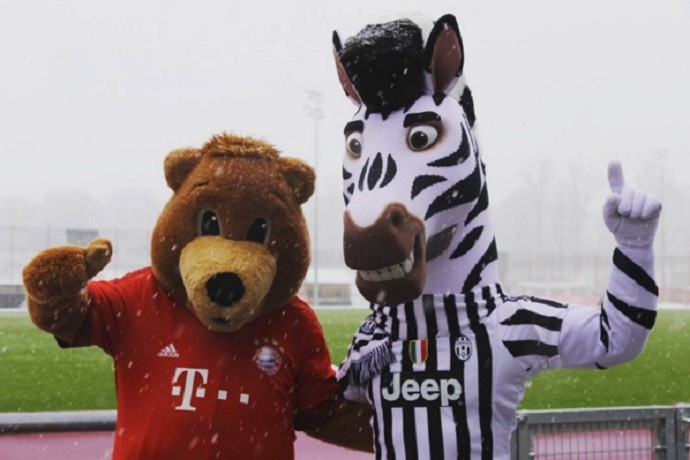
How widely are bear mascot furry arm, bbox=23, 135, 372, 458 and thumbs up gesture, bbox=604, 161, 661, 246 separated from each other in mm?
893

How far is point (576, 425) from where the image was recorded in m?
3.83

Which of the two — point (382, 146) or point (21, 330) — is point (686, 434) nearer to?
point (382, 146)

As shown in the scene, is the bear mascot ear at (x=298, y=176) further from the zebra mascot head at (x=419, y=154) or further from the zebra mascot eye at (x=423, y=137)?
the zebra mascot eye at (x=423, y=137)

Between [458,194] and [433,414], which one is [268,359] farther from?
[458,194]

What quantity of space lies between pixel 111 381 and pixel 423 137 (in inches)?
382

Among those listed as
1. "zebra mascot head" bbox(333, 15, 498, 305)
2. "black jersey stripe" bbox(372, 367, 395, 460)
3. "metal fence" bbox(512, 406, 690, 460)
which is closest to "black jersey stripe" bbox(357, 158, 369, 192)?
"zebra mascot head" bbox(333, 15, 498, 305)

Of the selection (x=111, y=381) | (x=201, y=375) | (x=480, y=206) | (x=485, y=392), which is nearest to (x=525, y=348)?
(x=485, y=392)

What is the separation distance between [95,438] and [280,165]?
3.31 metres

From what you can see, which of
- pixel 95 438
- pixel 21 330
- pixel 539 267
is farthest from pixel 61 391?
pixel 539 267

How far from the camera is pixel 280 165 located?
8.32ft

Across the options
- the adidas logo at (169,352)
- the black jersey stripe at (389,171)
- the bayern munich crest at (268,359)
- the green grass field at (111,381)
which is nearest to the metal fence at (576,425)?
the adidas logo at (169,352)

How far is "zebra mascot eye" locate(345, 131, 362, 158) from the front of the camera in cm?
217

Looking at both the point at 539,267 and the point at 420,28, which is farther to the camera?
the point at 539,267

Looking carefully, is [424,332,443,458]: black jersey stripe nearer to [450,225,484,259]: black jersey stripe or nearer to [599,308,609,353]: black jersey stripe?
[450,225,484,259]: black jersey stripe
